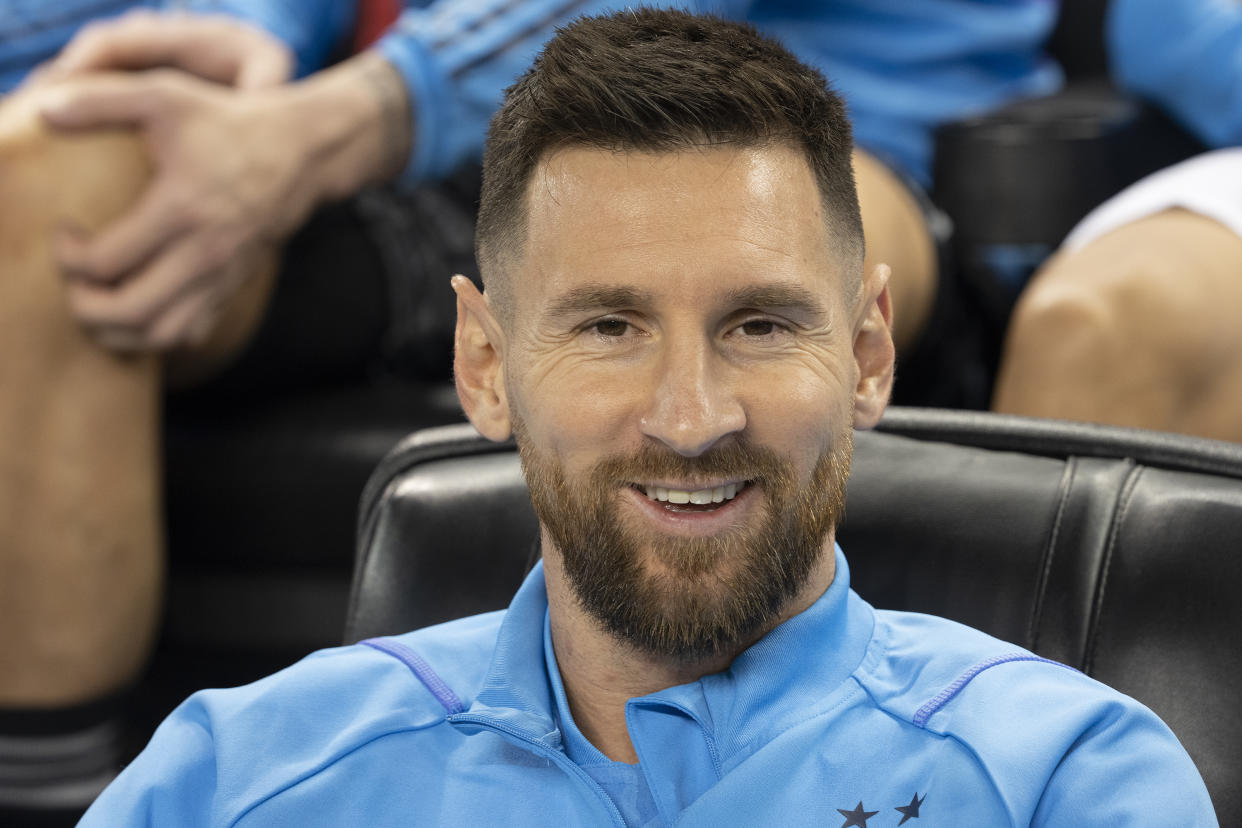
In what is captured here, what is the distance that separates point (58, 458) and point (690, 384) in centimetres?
78

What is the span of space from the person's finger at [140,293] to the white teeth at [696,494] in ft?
2.41

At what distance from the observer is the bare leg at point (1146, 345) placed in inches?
49.3

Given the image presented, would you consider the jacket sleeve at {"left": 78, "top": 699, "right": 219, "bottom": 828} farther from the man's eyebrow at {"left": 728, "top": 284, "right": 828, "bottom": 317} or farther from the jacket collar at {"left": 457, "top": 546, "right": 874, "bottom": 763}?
the man's eyebrow at {"left": 728, "top": 284, "right": 828, "bottom": 317}

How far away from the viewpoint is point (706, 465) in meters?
0.78

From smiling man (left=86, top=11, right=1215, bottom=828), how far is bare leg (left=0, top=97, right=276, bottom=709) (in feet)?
1.71

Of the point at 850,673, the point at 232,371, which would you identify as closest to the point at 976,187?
the point at 232,371

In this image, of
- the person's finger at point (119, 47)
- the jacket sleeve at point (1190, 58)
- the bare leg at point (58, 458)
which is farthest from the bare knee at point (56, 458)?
the jacket sleeve at point (1190, 58)

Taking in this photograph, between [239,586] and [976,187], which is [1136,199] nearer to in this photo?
[976,187]

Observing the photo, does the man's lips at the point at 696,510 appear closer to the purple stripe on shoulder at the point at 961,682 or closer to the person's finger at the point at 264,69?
the purple stripe on shoulder at the point at 961,682

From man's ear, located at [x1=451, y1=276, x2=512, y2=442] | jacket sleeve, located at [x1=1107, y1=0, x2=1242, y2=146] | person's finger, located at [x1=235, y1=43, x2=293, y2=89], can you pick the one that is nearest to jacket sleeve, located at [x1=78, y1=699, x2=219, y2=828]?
man's ear, located at [x1=451, y1=276, x2=512, y2=442]

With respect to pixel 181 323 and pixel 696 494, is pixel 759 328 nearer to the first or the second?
pixel 696 494

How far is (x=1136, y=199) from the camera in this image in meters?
1.39

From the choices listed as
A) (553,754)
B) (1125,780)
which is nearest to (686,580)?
(553,754)

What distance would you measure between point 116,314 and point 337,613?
391mm
